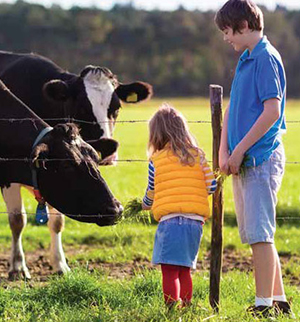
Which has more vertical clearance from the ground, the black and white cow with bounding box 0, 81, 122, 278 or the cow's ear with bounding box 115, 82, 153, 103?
the cow's ear with bounding box 115, 82, 153, 103

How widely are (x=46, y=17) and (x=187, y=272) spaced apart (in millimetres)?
110553

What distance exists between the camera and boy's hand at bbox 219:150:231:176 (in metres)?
5.08

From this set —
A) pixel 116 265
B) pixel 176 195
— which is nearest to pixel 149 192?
pixel 176 195

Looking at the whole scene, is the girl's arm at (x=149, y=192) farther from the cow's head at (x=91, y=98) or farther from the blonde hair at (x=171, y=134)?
the cow's head at (x=91, y=98)

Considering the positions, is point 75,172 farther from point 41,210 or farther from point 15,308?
point 15,308

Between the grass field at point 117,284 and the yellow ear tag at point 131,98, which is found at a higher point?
the yellow ear tag at point 131,98

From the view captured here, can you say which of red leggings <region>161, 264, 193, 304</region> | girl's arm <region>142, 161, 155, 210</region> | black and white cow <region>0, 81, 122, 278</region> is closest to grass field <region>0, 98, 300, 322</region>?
red leggings <region>161, 264, 193, 304</region>

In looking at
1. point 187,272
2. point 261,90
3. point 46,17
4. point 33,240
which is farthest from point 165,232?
point 46,17

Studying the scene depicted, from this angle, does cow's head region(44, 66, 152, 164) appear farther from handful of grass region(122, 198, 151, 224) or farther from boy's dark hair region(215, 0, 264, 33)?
boy's dark hair region(215, 0, 264, 33)

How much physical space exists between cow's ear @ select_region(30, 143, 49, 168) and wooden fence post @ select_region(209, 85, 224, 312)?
4.38 feet

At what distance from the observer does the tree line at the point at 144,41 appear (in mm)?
97625

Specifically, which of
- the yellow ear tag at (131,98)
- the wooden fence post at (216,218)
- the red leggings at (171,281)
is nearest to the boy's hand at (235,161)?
the wooden fence post at (216,218)

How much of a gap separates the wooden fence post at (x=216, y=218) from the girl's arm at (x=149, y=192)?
→ 0.46 meters

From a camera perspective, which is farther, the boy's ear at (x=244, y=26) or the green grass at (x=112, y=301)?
the green grass at (x=112, y=301)
